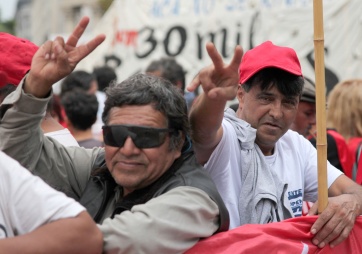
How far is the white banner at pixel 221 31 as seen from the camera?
846cm

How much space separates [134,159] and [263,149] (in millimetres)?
871

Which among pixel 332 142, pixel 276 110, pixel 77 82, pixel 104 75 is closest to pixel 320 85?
pixel 276 110

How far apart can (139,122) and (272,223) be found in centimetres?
63

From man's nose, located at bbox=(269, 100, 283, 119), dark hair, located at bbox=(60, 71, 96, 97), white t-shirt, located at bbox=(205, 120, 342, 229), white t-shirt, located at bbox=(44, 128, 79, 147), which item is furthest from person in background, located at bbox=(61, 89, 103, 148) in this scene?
man's nose, located at bbox=(269, 100, 283, 119)

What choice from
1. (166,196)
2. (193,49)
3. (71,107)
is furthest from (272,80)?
(193,49)

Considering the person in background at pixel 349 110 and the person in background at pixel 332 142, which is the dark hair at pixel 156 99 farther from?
the person in background at pixel 349 110

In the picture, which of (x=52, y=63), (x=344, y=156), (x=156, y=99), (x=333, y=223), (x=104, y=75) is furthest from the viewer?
(x=104, y=75)

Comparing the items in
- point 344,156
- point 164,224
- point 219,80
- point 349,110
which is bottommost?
point 344,156

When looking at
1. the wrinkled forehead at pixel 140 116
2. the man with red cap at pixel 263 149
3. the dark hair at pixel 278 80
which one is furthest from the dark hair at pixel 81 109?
the wrinkled forehead at pixel 140 116

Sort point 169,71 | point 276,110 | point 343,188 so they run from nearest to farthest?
point 276,110 → point 343,188 → point 169,71

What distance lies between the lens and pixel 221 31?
9258 mm

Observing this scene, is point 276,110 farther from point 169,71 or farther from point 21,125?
point 169,71

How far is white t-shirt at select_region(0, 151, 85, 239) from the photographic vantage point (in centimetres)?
255

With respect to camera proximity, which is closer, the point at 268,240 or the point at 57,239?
the point at 57,239
